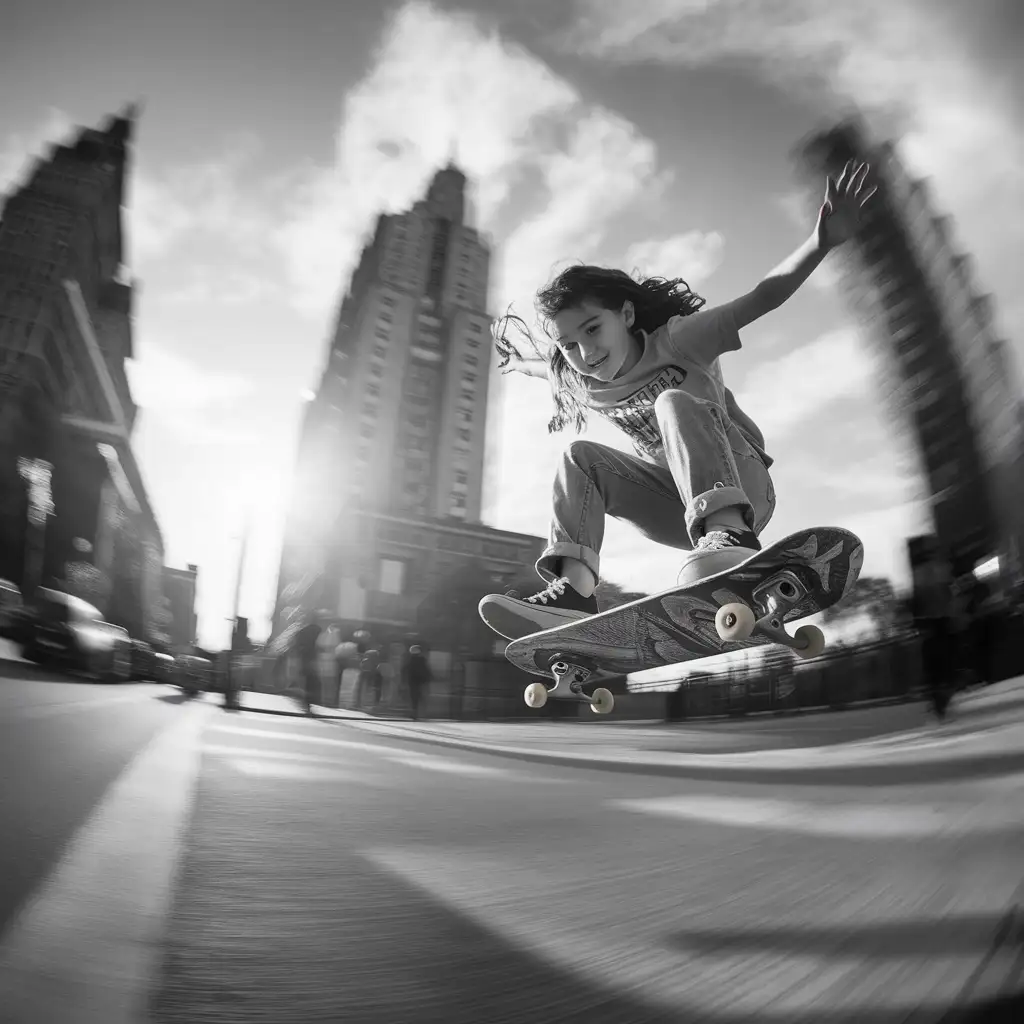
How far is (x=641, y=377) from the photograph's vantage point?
167 cm

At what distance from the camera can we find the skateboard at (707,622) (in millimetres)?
1097

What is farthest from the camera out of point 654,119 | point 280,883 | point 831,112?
point 654,119

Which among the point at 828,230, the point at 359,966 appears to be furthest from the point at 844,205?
the point at 359,966

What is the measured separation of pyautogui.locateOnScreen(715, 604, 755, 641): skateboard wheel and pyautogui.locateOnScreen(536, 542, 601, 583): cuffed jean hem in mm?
510

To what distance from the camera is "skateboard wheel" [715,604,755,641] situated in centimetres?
115

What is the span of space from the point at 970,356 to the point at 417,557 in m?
1.24

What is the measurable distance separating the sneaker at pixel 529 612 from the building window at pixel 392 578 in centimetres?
21

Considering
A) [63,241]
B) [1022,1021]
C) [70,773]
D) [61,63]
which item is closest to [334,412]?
[63,241]

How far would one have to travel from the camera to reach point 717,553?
1.27 metres

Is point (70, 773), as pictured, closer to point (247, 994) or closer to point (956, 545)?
point (247, 994)

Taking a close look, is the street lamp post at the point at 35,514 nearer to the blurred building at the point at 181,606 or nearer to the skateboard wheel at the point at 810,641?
the blurred building at the point at 181,606

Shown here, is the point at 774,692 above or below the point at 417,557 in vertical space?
below

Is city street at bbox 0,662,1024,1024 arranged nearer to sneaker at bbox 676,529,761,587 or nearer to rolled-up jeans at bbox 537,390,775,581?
sneaker at bbox 676,529,761,587

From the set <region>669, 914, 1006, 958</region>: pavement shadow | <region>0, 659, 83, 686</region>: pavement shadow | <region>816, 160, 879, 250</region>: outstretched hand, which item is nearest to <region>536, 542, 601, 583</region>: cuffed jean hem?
<region>816, 160, 879, 250</region>: outstretched hand
